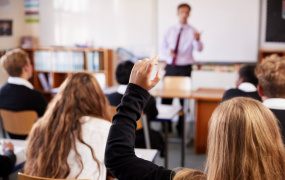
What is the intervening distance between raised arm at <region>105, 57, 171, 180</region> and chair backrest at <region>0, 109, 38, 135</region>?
2280 mm

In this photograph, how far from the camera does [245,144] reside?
0.82 m

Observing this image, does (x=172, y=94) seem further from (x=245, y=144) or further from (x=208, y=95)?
(x=245, y=144)

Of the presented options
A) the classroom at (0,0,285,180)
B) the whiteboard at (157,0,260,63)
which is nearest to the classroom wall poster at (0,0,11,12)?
the classroom at (0,0,285,180)

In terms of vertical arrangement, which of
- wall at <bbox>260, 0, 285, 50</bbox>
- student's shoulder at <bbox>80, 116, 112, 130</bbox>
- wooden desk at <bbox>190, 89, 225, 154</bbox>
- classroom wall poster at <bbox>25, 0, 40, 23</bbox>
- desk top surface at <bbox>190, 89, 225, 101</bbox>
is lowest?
wooden desk at <bbox>190, 89, 225, 154</bbox>

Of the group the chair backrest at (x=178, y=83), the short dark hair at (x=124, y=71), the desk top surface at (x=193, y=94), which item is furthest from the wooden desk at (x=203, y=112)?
the short dark hair at (x=124, y=71)

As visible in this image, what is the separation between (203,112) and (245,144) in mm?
3348

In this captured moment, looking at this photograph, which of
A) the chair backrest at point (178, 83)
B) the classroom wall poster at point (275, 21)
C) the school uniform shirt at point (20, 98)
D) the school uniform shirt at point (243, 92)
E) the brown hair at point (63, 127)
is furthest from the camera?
the classroom wall poster at point (275, 21)

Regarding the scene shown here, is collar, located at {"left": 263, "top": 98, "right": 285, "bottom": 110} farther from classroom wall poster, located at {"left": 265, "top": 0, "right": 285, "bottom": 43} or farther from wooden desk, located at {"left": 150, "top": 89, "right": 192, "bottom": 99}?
classroom wall poster, located at {"left": 265, "top": 0, "right": 285, "bottom": 43}

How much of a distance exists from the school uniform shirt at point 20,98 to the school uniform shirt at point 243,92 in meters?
1.65

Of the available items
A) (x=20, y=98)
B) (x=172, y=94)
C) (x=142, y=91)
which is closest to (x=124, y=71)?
(x=20, y=98)

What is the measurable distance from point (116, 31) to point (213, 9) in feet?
5.40

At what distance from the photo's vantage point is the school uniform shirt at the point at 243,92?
117 inches

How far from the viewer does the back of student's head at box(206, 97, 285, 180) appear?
0.82 m

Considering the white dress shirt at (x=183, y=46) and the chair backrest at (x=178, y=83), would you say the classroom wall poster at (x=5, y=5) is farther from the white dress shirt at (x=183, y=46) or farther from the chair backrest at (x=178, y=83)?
the chair backrest at (x=178, y=83)
